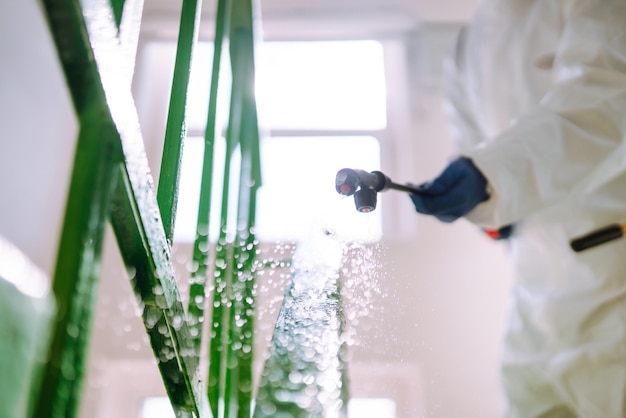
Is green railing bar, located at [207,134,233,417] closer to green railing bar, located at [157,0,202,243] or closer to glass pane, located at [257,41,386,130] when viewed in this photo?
green railing bar, located at [157,0,202,243]

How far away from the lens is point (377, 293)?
516 mm

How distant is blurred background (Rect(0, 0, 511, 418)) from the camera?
9.8 inches

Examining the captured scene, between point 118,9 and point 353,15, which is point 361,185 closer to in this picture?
point 118,9

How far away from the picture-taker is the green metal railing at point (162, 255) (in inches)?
9.7

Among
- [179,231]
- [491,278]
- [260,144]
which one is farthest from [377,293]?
[491,278]

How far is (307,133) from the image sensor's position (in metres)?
1.13

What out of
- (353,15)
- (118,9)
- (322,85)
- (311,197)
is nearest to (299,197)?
(311,197)

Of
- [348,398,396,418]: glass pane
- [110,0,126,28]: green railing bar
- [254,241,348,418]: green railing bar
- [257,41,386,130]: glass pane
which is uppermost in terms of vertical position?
[257,41,386,130]: glass pane

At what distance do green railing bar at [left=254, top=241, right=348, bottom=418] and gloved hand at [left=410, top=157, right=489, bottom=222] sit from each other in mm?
313

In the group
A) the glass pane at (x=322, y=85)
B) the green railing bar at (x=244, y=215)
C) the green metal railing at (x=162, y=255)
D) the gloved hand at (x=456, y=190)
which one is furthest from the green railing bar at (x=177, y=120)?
the glass pane at (x=322, y=85)

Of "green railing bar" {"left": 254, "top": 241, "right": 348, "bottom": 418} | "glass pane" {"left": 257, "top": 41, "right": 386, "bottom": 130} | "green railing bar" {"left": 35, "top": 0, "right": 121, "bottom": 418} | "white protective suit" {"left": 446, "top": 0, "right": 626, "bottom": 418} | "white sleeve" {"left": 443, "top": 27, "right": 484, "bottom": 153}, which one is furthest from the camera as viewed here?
"glass pane" {"left": 257, "top": 41, "right": 386, "bottom": 130}

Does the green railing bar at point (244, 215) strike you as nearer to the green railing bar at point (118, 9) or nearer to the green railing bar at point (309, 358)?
the green railing bar at point (309, 358)

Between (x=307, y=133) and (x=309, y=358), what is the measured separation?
2.24 ft

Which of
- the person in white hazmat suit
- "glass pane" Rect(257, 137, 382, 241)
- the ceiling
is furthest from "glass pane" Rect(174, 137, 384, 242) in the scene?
the ceiling
